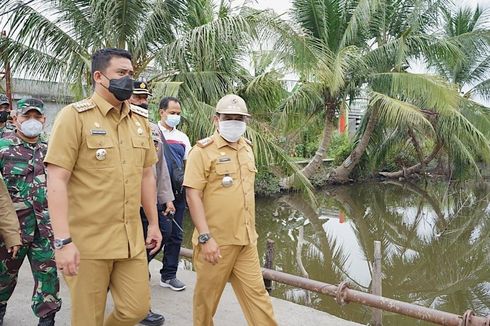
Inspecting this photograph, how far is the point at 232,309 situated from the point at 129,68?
2.24m

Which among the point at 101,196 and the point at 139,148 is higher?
the point at 139,148

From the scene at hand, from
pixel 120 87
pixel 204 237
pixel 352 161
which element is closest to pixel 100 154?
pixel 120 87

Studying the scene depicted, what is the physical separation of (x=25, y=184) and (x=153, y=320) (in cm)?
127

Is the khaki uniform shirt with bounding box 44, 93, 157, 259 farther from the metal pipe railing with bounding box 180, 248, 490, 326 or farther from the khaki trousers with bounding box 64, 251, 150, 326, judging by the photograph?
the metal pipe railing with bounding box 180, 248, 490, 326

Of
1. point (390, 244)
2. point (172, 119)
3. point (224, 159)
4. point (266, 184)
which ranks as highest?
point (172, 119)

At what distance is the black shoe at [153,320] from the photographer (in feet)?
11.2

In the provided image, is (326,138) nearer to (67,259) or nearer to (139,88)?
(139,88)

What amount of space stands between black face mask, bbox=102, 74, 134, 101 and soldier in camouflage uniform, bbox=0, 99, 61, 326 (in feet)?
3.43

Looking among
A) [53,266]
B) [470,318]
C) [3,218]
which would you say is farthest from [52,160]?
[470,318]

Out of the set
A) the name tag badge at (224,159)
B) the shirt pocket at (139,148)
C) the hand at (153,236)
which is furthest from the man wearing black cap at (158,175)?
the shirt pocket at (139,148)

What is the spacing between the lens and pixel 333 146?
23.4 m

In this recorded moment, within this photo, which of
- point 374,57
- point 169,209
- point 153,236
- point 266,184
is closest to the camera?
point 153,236

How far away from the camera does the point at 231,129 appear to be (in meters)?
2.95

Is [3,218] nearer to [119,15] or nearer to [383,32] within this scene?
[119,15]
